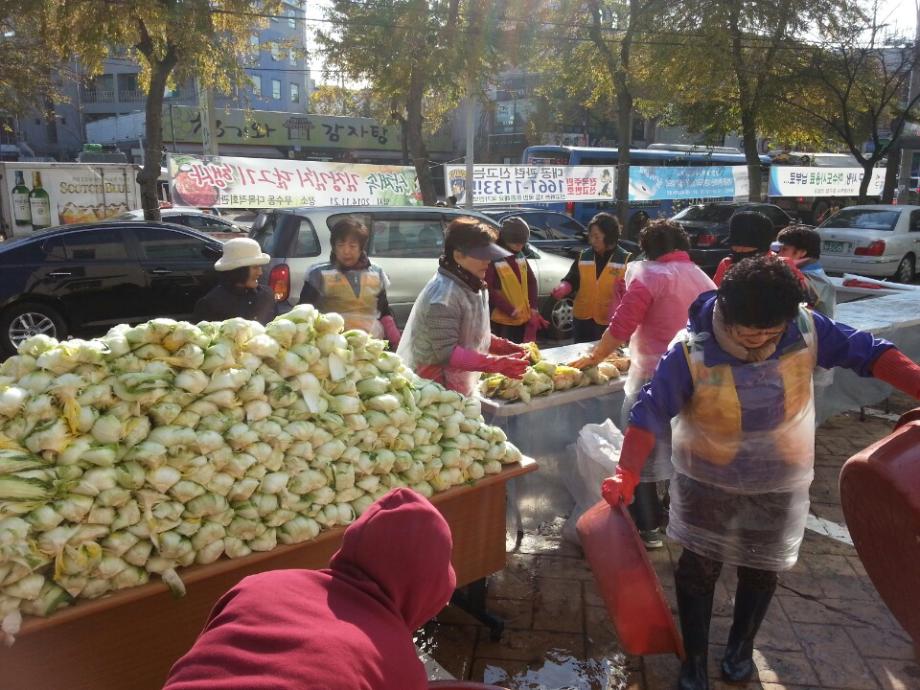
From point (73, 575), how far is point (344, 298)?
8.61ft

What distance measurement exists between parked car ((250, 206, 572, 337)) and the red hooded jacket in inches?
225

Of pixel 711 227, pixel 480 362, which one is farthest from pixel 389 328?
pixel 711 227

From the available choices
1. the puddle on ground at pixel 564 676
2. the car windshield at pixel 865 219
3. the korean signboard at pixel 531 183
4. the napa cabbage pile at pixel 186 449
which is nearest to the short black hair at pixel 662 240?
the napa cabbage pile at pixel 186 449

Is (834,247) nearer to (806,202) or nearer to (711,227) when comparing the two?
(711,227)

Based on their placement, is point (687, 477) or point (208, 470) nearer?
point (208, 470)

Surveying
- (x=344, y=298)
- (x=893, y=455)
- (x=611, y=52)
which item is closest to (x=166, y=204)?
(x=611, y=52)

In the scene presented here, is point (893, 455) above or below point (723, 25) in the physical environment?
below

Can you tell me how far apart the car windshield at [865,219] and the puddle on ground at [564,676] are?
14.0 metres

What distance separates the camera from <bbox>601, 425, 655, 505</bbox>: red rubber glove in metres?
2.71

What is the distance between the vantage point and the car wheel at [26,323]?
26.6ft

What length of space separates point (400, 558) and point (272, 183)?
12.3 m

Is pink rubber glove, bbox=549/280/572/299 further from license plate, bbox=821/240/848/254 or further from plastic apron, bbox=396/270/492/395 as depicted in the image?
license plate, bbox=821/240/848/254

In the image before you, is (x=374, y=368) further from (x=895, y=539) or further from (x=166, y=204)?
(x=166, y=204)

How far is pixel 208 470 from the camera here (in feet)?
7.43
